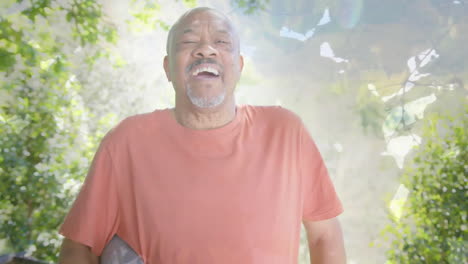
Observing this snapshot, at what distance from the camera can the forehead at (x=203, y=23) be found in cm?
119

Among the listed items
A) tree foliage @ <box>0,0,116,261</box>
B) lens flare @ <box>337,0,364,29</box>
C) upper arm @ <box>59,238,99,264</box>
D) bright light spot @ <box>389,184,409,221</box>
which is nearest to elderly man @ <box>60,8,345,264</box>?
upper arm @ <box>59,238,99,264</box>

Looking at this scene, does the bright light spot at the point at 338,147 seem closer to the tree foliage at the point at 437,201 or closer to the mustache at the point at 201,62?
the tree foliage at the point at 437,201

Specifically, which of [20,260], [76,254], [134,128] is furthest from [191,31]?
[20,260]

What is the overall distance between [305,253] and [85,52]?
1775mm

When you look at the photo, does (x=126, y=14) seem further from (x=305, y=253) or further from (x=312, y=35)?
(x=305, y=253)

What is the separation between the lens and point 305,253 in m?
2.18

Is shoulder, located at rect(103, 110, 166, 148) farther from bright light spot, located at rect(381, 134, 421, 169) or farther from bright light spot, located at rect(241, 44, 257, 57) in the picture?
bright light spot, located at rect(381, 134, 421, 169)

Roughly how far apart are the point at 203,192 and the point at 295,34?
4.23 ft

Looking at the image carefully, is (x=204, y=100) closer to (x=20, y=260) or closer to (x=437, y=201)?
(x=437, y=201)

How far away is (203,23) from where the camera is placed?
1188 mm

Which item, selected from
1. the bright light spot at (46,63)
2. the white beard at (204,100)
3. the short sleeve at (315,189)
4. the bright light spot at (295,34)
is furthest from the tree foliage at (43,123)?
the short sleeve at (315,189)

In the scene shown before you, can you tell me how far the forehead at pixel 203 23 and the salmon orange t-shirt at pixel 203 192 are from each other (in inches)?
10.8

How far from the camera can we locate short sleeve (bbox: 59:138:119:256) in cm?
107

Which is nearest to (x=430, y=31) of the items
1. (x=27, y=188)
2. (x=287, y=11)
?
(x=287, y=11)
